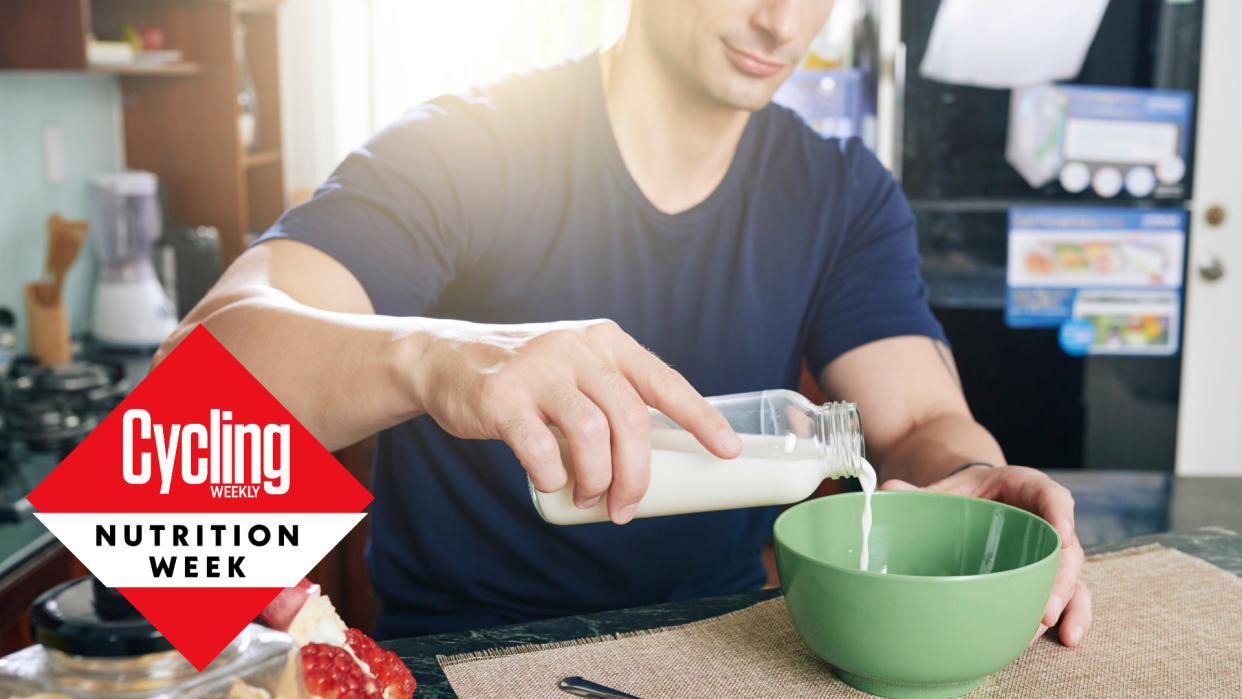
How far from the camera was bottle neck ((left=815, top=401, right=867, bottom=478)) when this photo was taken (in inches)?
28.5

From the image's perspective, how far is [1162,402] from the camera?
8.96ft

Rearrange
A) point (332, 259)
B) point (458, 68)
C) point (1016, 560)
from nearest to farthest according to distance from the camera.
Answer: point (1016, 560) < point (332, 259) < point (458, 68)

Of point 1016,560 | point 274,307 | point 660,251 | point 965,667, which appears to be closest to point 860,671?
point 965,667

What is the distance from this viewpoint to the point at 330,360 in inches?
29.3

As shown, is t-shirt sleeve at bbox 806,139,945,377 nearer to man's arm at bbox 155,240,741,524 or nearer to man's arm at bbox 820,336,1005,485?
man's arm at bbox 820,336,1005,485

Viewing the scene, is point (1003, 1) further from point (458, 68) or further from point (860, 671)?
point (860, 671)

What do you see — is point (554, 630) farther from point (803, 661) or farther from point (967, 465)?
point (967, 465)

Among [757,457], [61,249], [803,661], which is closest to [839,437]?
[757,457]

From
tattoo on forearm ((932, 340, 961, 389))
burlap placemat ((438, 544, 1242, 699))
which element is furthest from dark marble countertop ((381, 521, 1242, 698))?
tattoo on forearm ((932, 340, 961, 389))

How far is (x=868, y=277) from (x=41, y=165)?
2012mm

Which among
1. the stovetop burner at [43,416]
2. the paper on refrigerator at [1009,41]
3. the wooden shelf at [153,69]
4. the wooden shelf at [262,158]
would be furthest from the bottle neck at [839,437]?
the wooden shelf at [262,158]

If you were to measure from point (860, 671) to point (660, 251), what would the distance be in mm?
616

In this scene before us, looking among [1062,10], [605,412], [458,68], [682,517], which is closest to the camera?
[605,412]

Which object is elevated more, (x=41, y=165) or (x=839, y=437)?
(x=41, y=165)
